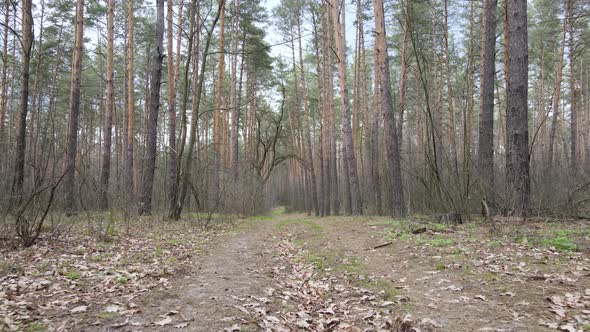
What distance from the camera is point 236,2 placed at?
19141 mm

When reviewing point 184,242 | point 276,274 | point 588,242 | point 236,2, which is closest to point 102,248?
point 184,242

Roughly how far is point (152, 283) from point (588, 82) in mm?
38677

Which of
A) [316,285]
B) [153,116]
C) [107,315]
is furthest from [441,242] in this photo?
[153,116]

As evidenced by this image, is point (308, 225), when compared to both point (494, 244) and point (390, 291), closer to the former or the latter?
point (494, 244)

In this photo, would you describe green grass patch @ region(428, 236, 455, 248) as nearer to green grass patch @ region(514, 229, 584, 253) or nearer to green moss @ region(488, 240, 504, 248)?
green moss @ region(488, 240, 504, 248)

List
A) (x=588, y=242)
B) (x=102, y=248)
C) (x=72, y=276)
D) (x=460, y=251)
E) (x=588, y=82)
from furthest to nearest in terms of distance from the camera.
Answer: (x=588, y=82) < (x=102, y=248) < (x=460, y=251) < (x=588, y=242) < (x=72, y=276)

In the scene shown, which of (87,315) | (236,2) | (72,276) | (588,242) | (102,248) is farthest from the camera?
(236,2)

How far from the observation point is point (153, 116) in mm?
12719

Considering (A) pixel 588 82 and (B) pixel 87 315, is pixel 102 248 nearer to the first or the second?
(B) pixel 87 315

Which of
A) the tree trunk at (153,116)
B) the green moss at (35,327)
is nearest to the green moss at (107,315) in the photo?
the green moss at (35,327)

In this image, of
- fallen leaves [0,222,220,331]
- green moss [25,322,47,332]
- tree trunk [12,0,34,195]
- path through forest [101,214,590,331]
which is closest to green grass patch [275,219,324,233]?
path through forest [101,214,590,331]

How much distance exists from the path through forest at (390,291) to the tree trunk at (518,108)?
5.35ft

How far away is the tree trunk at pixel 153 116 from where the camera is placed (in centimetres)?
1181

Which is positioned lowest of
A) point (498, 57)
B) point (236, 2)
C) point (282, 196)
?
point (282, 196)
